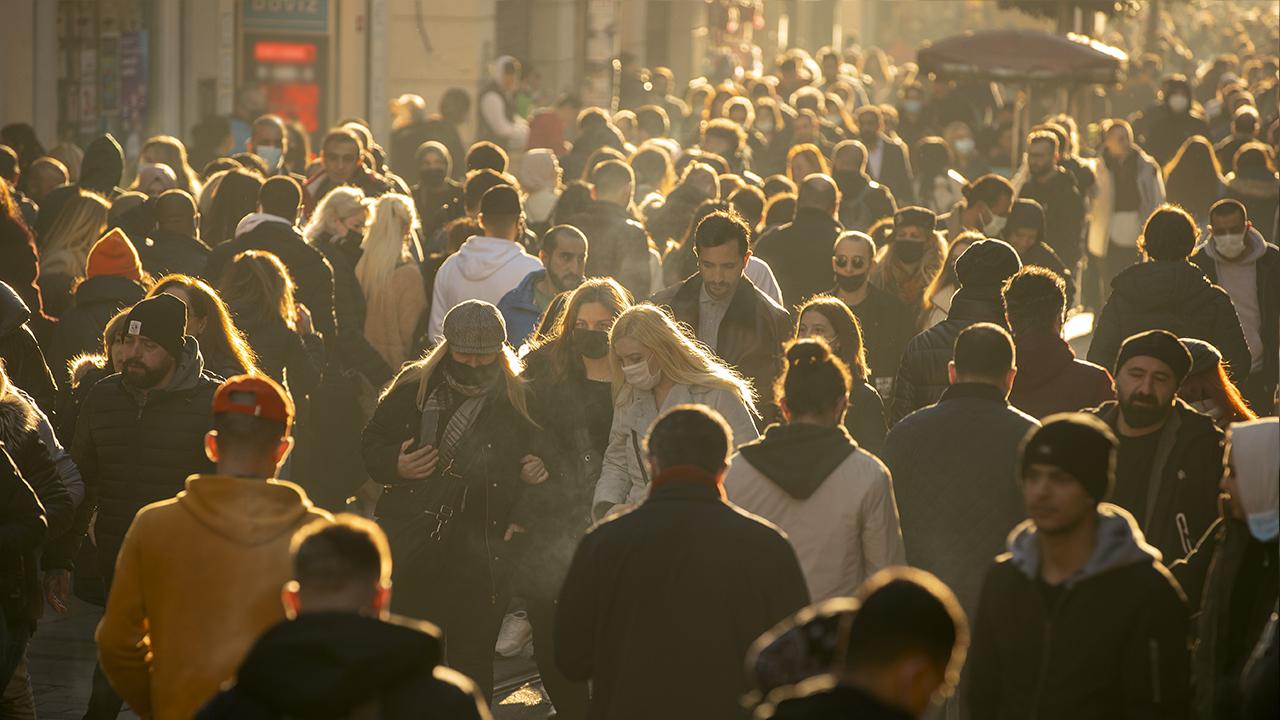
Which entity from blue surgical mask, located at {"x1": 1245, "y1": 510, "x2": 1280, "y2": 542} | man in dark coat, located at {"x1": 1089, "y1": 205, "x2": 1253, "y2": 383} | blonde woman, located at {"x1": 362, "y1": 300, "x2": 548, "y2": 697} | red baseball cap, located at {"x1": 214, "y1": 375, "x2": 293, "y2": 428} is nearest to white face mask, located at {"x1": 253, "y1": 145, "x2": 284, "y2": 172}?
man in dark coat, located at {"x1": 1089, "y1": 205, "x2": 1253, "y2": 383}

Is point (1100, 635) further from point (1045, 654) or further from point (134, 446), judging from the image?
point (134, 446)

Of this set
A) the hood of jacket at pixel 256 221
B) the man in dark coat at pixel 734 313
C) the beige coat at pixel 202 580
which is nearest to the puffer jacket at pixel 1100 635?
the beige coat at pixel 202 580

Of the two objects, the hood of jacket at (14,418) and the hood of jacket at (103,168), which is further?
the hood of jacket at (103,168)

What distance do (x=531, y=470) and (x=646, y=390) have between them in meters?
0.51

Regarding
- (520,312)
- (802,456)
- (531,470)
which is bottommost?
(531,470)

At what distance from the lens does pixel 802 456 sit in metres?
6.43

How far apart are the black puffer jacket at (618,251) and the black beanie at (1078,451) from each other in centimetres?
672

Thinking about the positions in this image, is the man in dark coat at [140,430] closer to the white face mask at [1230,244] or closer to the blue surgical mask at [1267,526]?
the blue surgical mask at [1267,526]

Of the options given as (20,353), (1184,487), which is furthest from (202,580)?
(20,353)

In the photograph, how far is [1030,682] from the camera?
5246 millimetres

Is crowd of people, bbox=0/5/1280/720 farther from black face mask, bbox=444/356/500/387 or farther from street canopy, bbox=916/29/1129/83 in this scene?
street canopy, bbox=916/29/1129/83

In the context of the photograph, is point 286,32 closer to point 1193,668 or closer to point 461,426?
point 461,426

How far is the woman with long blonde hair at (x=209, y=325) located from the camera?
857cm

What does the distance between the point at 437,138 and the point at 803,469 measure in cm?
1344
